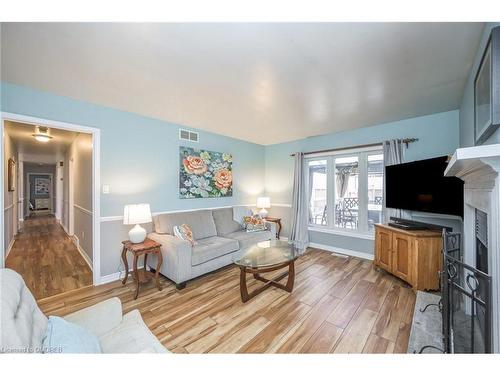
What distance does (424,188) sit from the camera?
2.51 metres

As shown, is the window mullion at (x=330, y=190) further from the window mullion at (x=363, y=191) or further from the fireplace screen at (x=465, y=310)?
the fireplace screen at (x=465, y=310)

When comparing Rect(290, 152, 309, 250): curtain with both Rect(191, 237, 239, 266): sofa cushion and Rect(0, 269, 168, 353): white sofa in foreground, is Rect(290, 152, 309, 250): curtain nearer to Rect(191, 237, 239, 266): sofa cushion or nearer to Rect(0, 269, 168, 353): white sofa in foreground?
Rect(191, 237, 239, 266): sofa cushion

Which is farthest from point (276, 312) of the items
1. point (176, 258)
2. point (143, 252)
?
point (143, 252)

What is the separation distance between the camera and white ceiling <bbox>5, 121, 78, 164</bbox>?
11.0 ft

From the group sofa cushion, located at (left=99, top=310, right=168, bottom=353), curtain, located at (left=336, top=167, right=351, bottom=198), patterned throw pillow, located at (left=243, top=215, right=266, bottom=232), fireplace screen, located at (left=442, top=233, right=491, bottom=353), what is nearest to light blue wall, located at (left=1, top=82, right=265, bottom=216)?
patterned throw pillow, located at (left=243, top=215, right=266, bottom=232)

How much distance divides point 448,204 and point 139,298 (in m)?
3.67

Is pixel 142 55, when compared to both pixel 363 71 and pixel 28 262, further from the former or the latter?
pixel 28 262

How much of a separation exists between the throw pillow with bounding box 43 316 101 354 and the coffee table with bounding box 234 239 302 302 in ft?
4.78

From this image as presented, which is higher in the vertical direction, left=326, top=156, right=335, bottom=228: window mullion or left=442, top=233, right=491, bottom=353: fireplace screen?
left=326, top=156, right=335, bottom=228: window mullion

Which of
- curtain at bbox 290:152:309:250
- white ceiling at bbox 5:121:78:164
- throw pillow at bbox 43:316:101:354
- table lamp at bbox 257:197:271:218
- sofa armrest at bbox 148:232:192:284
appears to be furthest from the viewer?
table lamp at bbox 257:197:271:218

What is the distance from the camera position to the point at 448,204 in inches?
88.7
